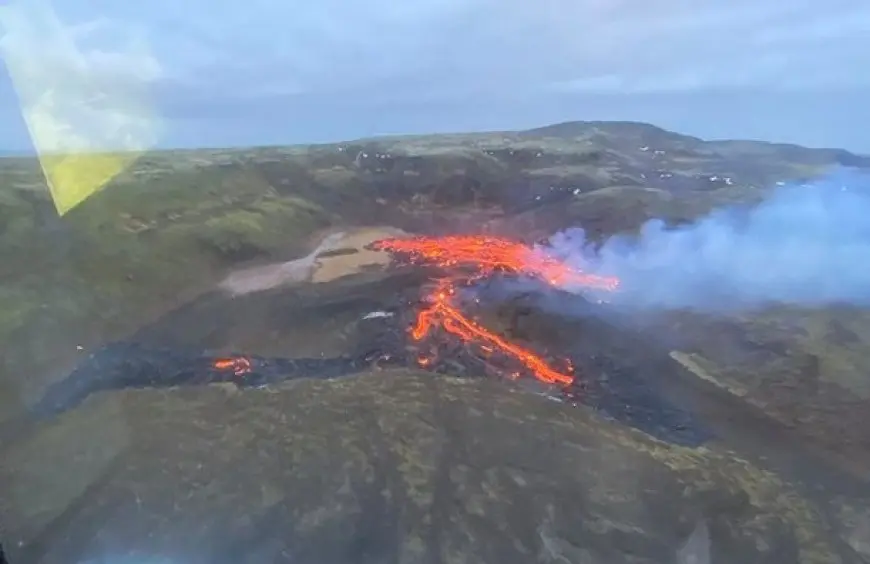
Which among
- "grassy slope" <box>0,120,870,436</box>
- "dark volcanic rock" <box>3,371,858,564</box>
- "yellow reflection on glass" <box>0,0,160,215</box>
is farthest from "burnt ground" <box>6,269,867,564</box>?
"yellow reflection on glass" <box>0,0,160,215</box>

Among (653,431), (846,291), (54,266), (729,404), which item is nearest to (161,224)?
(54,266)

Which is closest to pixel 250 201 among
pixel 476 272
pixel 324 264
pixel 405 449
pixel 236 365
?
pixel 324 264

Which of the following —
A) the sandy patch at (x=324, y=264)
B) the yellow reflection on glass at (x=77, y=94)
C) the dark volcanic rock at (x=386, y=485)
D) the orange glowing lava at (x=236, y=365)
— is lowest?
the dark volcanic rock at (x=386, y=485)

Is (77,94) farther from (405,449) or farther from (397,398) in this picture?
(405,449)

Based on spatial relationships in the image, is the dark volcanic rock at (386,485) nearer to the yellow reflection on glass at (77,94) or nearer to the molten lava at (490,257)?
the molten lava at (490,257)

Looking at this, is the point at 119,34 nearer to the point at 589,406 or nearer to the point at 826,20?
the point at 589,406

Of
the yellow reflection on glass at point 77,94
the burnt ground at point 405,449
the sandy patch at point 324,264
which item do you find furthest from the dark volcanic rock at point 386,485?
the yellow reflection on glass at point 77,94
